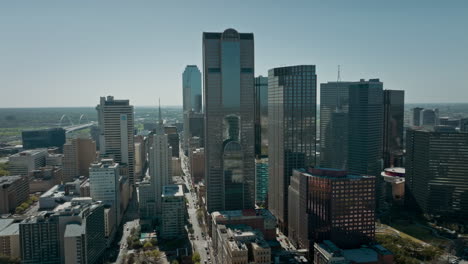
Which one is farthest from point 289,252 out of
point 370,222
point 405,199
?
point 405,199

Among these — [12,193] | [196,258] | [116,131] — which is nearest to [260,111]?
[116,131]

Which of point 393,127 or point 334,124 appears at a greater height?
point 334,124

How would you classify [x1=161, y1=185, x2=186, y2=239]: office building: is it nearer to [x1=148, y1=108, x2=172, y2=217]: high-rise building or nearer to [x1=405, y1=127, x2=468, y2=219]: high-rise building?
[x1=148, y1=108, x2=172, y2=217]: high-rise building

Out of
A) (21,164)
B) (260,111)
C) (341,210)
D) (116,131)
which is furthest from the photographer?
(260,111)

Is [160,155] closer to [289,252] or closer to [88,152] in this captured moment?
[88,152]

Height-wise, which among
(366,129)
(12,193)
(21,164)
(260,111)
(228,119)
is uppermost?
(260,111)

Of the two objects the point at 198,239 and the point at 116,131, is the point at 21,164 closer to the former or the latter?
the point at 116,131

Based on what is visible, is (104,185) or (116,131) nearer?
(104,185)

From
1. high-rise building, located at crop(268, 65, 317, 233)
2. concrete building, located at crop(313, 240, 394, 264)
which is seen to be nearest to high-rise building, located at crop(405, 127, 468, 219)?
high-rise building, located at crop(268, 65, 317, 233)
